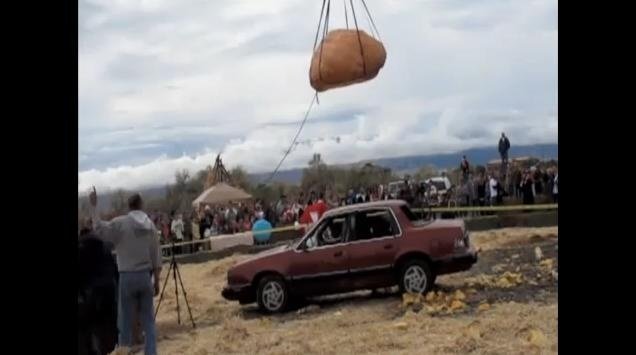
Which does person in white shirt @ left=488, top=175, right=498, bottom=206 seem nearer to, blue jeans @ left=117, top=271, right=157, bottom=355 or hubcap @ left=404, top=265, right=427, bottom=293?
A: hubcap @ left=404, top=265, right=427, bottom=293

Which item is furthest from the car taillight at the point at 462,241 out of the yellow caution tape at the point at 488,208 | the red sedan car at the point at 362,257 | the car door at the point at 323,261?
the car door at the point at 323,261

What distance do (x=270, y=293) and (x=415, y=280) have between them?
0.56 metres

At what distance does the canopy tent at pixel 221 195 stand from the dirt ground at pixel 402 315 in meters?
0.27

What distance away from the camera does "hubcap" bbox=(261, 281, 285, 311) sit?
3331 mm

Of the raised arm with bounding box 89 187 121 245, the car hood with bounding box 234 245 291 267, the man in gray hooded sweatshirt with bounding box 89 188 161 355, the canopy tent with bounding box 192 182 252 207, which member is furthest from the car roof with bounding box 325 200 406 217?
the raised arm with bounding box 89 187 121 245

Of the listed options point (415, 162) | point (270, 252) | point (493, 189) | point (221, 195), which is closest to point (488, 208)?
point (493, 189)

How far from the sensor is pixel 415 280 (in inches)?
130

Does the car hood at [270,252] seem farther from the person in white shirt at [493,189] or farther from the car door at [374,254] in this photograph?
the person in white shirt at [493,189]

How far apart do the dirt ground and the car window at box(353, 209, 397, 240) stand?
23 centimetres

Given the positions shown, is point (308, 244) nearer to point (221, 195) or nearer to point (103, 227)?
point (221, 195)

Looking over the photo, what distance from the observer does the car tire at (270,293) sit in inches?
131
